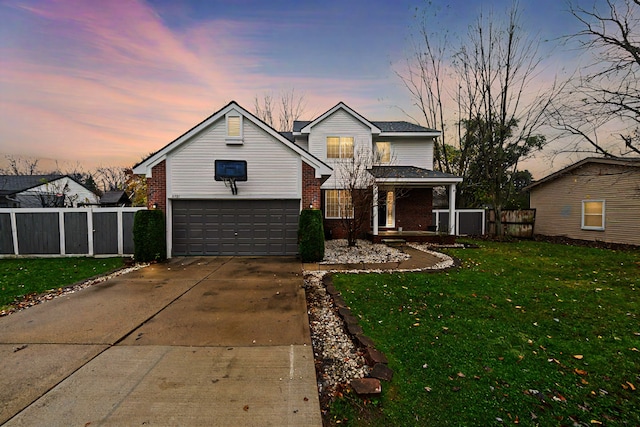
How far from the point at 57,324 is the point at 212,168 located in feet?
22.3

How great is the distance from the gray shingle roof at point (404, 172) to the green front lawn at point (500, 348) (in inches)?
281

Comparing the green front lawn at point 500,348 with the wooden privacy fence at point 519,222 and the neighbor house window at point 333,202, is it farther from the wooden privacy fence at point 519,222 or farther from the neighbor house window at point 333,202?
the wooden privacy fence at point 519,222

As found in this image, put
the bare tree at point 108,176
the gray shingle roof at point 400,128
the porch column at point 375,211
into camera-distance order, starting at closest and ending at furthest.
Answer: the porch column at point 375,211 → the gray shingle roof at point 400,128 → the bare tree at point 108,176

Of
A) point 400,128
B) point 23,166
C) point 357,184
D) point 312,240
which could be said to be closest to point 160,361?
point 312,240

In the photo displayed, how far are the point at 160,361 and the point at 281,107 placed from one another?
25.0m

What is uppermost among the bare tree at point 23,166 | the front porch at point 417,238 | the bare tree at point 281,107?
the bare tree at point 281,107

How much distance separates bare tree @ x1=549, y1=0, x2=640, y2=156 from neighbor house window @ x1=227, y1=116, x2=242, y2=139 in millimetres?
11012

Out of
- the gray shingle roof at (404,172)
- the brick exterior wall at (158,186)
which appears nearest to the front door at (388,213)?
the gray shingle roof at (404,172)

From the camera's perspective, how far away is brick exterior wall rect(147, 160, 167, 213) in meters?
9.94

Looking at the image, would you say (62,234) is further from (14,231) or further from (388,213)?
(388,213)

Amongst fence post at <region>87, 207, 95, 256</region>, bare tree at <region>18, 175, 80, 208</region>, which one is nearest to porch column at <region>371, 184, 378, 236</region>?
fence post at <region>87, 207, 95, 256</region>

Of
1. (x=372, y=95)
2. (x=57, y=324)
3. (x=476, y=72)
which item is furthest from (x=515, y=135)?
(x=57, y=324)

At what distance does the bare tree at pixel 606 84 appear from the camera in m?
8.14

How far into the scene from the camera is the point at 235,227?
33.7 feet
